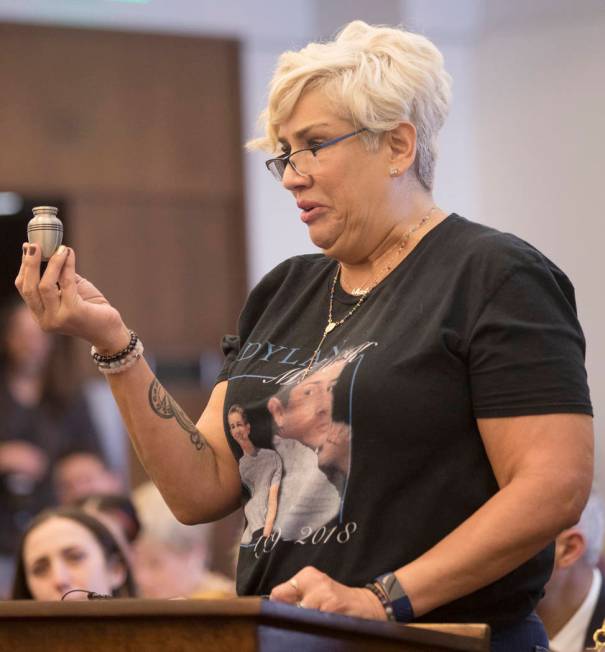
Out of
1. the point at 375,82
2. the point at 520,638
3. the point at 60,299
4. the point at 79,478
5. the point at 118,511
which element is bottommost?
the point at 79,478

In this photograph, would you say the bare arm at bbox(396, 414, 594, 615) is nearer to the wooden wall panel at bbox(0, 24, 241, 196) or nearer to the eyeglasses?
the eyeglasses

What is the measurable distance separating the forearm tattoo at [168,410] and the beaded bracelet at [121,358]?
0.05 metres

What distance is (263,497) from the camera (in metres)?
1.70

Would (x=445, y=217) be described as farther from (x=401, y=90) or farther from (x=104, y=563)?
(x=104, y=563)

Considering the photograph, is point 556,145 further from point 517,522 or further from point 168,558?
point 517,522

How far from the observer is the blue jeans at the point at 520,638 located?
5.01 ft

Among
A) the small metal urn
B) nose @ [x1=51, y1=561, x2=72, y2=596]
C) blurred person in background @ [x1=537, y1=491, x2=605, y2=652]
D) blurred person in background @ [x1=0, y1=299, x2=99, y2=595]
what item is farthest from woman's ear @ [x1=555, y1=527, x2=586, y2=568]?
blurred person in background @ [x1=0, y1=299, x2=99, y2=595]

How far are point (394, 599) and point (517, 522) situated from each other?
15 centimetres

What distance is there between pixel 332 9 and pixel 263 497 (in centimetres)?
455

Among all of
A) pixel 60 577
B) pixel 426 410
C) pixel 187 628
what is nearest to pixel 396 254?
pixel 426 410

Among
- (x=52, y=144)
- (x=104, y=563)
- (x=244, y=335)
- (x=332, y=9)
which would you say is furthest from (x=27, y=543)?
(x=332, y=9)

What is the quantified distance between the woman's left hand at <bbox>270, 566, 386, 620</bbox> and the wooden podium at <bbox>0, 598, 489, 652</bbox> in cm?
12

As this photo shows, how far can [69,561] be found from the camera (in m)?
2.86

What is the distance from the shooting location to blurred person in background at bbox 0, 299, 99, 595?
5.17m
